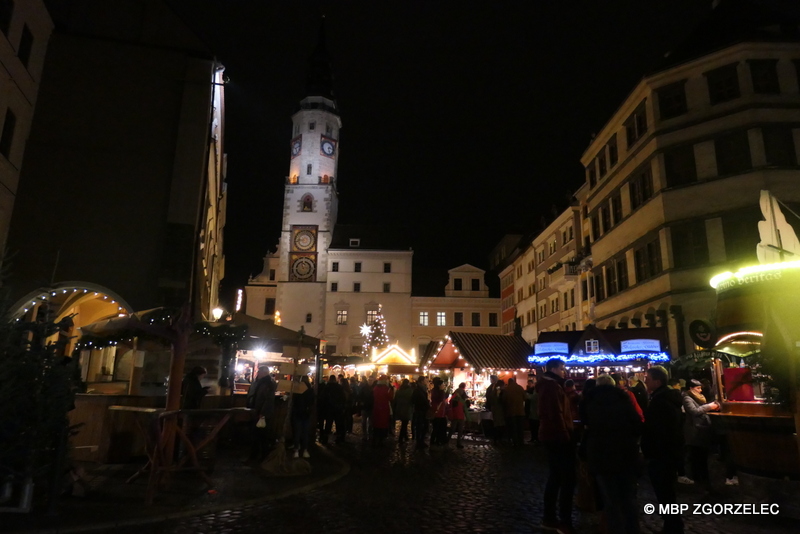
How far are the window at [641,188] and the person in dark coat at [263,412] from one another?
19.3 m

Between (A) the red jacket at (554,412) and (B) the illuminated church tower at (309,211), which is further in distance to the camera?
(B) the illuminated church tower at (309,211)

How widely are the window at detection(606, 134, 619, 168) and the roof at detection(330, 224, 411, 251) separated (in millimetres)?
33268

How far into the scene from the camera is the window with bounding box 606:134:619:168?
2888 centimetres

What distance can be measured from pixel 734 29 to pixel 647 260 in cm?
1094

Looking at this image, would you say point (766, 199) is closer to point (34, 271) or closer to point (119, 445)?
point (119, 445)

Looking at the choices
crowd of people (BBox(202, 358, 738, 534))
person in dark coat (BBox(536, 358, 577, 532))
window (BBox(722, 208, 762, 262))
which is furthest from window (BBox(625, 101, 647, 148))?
person in dark coat (BBox(536, 358, 577, 532))

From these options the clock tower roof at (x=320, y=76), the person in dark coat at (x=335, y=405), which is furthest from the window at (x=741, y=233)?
the clock tower roof at (x=320, y=76)

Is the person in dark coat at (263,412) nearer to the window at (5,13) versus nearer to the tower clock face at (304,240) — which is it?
the window at (5,13)

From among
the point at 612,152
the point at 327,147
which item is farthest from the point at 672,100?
the point at 327,147

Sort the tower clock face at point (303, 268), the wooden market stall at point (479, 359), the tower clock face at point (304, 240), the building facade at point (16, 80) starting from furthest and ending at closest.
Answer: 1. the tower clock face at point (304, 240)
2. the tower clock face at point (303, 268)
3. the wooden market stall at point (479, 359)
4. the building facade at point (16, 80)

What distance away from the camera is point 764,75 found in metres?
22.3

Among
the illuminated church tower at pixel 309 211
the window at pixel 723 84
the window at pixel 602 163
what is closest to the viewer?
the window at pixel 723 84

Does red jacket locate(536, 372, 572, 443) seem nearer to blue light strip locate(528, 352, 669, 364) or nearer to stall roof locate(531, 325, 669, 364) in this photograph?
Result: blue light strip locate(528, 352, 669, 364)

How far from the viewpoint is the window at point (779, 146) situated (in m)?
21.2
